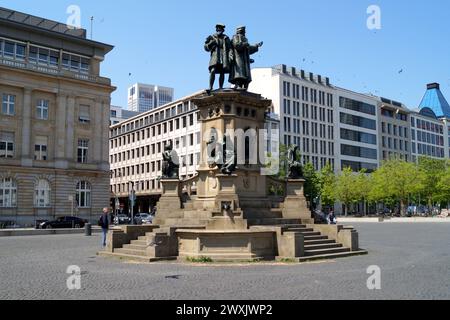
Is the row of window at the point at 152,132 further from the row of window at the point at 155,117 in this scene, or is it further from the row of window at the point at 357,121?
the row of window at the point at 357,121

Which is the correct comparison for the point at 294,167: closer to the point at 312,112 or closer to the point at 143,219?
the point at 143,219

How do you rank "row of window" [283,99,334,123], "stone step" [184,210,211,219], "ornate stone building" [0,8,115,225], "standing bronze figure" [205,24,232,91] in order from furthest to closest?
"row of window" [283,99,334,123]
"ornate stone building" [0,8,115,225]
"standing bronze figure" [205,24,232,91]
"stone step" [184,210,211,219]

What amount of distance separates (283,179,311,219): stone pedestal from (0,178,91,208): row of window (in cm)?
4005

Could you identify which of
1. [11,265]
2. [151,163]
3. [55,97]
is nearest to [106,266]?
[11,265]

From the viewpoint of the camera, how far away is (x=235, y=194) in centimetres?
1809

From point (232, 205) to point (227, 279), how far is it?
5.34 m

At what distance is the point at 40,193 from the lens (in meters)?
54.7

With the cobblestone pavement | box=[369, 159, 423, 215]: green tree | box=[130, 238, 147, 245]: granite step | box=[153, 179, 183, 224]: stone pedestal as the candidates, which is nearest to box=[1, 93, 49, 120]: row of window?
box=[153, 179, 183, 224]: stone pedestal

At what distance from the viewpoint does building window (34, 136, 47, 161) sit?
5591 centimetres

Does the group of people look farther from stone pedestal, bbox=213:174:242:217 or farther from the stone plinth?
the stone plinth

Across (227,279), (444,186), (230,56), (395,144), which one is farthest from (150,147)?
(227,279)

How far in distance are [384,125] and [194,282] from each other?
4278 inches

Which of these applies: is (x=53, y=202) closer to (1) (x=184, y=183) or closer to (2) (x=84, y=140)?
(2) (x=84, y=140)

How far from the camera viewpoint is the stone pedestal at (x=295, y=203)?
2080 centimetres
